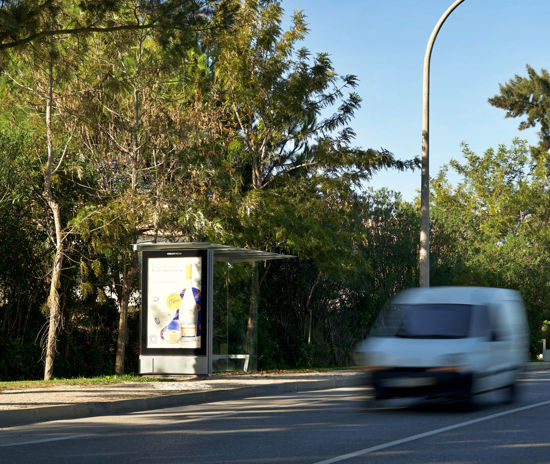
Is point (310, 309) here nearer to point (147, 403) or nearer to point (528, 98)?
point (147, 403)

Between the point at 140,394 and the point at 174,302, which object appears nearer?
the point at 140,394

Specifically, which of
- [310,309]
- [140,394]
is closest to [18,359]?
[140,394]

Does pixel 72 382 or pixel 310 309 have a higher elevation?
pixel 310 309

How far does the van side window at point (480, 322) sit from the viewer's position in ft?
43.2

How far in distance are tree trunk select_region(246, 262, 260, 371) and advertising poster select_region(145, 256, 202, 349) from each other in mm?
4193

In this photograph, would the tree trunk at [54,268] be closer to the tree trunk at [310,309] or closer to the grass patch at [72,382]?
the grass patch at [72,382]

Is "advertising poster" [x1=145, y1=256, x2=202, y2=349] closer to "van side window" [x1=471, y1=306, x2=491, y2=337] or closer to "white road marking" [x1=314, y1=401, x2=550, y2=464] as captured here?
"van side window" [x1=471, y1=306, x2=491, y2=337]

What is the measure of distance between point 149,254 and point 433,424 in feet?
30.5

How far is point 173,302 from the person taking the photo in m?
19.1

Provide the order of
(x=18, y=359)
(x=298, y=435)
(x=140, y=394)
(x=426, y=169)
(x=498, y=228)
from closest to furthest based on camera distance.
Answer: (x=298, y=435) → (x=140, y=394) → (x=426, y=169) → (x=18, y=359) → (x=498, y=228)

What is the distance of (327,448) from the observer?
30.6ft

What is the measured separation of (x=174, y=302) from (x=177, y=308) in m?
0.17

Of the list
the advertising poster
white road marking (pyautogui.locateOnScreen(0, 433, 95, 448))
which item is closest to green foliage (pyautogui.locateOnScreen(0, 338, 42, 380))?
the advertising poster

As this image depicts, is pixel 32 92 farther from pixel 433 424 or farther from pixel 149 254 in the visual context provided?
pixel 433 424
